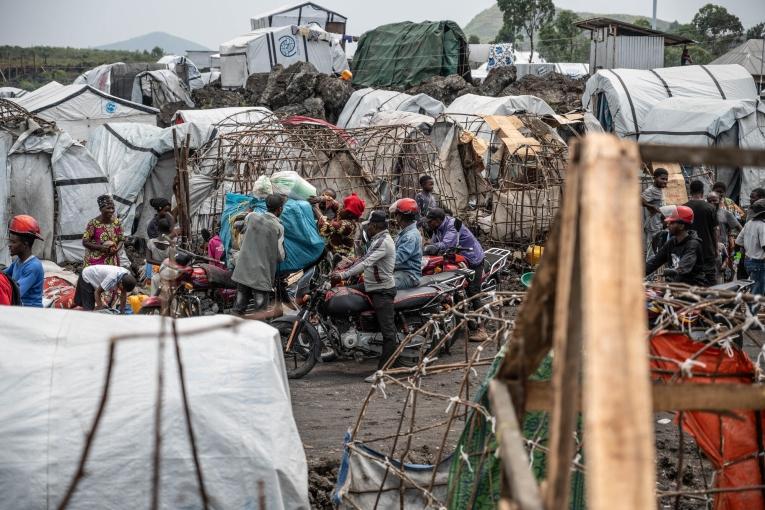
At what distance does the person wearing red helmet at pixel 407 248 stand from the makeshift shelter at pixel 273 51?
958 inches

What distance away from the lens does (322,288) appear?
8320 mm

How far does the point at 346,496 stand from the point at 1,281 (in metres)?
2.61

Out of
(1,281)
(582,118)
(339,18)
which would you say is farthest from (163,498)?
(339,18)

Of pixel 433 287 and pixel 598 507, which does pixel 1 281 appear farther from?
pixel 598 507

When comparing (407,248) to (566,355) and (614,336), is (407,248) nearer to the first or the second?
(566,355)

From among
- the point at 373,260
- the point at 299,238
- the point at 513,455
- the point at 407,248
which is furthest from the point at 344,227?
the point at 513,455

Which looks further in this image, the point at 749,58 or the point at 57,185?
the point at 749,58

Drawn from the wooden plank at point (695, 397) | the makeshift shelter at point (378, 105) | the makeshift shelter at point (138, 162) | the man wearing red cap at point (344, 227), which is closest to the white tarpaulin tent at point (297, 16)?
the makeshift shelter at point (378, 105)

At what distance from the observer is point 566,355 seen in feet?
5.16

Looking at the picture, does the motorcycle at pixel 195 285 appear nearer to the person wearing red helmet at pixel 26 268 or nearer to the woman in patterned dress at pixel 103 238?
the woman in patterned dress at pixel 103 238

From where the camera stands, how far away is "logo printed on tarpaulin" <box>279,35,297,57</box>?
106 ft

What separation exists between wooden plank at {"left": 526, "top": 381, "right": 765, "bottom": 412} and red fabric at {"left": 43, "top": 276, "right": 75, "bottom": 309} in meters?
6.94

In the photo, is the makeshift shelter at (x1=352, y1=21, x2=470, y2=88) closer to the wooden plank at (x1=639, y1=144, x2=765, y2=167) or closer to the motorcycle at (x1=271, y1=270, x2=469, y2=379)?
the motorcycle at (x1=271, y1=270, x2=469, y2=379)

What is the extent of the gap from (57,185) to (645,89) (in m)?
12.5
